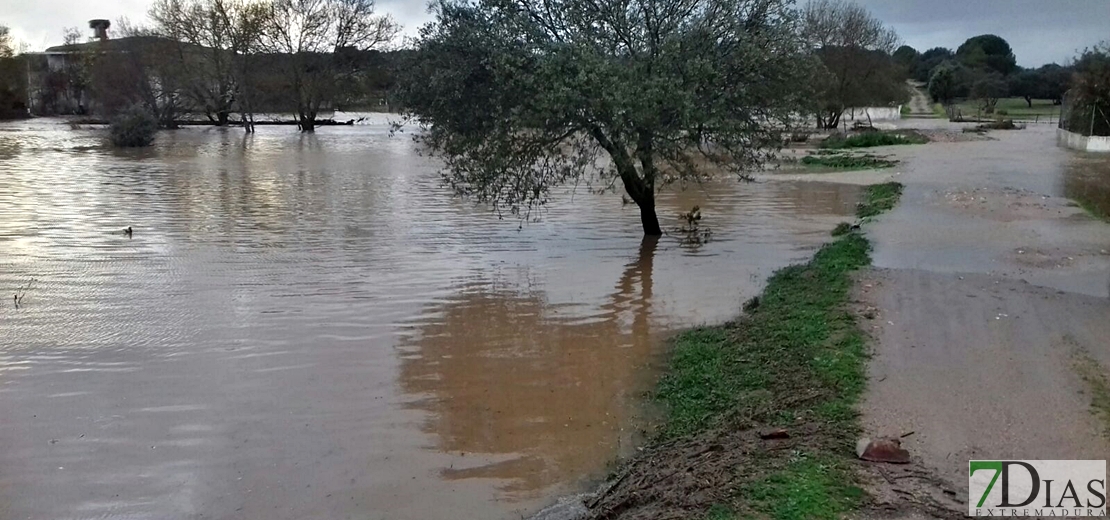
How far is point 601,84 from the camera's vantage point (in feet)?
47.2

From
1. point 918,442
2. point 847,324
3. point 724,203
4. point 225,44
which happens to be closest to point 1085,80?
point 724,203

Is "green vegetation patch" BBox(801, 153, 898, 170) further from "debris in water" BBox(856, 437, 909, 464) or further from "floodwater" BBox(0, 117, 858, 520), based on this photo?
"debris in water" BBox(856, 437, 909, 464)

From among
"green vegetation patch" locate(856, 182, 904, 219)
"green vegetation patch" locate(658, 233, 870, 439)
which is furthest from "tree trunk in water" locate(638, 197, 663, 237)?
"green vegetation patch" locate(658, 233, 870, 439)

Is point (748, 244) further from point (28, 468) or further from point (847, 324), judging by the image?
point (28, 468)

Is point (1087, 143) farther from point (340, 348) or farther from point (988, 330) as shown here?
point (340, 348)

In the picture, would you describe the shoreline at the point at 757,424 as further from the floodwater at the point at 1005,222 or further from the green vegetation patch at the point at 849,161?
the green vegetation patch at the point at 849,161

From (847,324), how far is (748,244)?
8.25m

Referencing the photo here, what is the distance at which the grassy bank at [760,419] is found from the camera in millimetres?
5609

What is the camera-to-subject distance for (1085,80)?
38375 millimetres

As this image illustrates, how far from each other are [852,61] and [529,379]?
48907 mm

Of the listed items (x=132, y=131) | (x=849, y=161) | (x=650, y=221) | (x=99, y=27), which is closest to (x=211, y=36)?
(x=132, y=131)

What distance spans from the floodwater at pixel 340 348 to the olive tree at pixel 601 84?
1.96 m

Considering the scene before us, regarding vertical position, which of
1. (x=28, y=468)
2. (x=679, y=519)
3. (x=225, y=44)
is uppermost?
(x=225, y=44)

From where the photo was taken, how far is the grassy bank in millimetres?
5609
